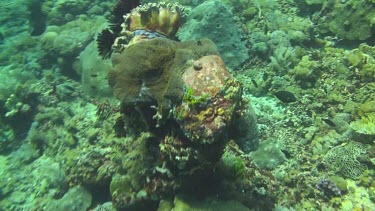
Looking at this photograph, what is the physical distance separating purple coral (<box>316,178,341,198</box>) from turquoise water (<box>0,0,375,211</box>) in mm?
17

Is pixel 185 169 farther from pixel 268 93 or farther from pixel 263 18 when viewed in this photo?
pixel 263 18

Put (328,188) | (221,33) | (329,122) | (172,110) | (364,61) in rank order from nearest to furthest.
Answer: (172,110) < (328,188) < (329,122) < (364,61) < (221,33)

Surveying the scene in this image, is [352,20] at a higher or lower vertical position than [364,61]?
higher

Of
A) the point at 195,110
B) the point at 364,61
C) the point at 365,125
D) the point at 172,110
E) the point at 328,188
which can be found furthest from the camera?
the point at 364,61

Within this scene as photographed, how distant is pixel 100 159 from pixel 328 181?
4.40m

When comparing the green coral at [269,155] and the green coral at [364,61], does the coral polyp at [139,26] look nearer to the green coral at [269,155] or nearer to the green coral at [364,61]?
the green coral at [269,155]

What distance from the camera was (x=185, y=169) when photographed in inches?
154

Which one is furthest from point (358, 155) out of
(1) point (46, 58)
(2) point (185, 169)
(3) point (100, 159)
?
(1) point (46, 58)

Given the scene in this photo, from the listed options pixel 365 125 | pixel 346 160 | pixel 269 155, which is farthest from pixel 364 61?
pixel 269 155

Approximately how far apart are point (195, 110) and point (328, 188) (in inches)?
126

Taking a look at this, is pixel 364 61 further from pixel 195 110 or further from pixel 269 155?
pixel 195 110

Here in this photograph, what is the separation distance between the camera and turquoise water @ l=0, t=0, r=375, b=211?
3910 mm

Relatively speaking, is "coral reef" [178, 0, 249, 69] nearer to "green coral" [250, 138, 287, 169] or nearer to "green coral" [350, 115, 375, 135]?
"green coral" [250, 138, 287, 169]

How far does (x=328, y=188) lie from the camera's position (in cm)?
517
